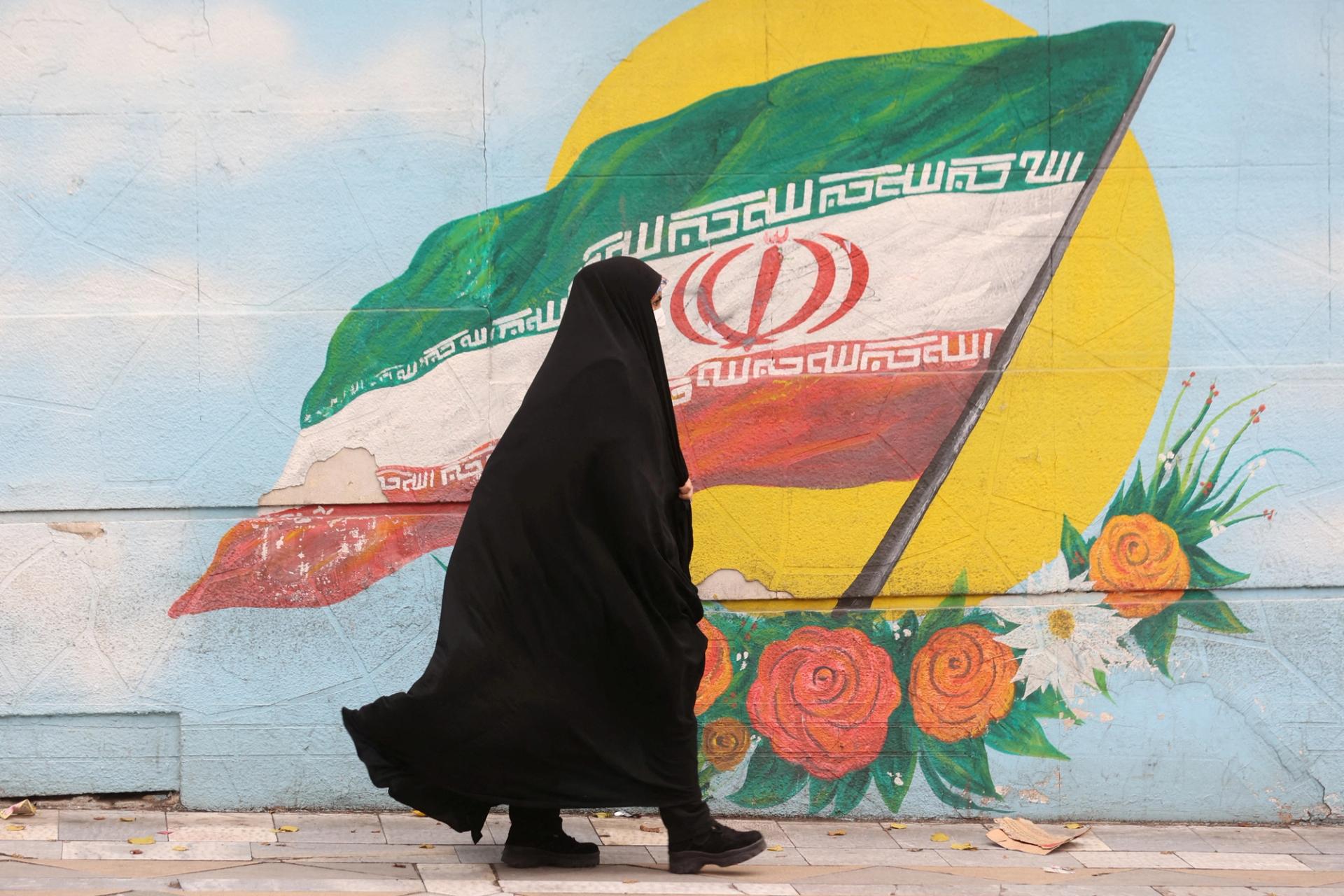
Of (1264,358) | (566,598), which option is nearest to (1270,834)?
(1264,358)

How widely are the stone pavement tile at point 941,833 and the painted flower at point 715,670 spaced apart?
790 mm

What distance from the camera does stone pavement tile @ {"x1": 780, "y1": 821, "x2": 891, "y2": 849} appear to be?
4910mm

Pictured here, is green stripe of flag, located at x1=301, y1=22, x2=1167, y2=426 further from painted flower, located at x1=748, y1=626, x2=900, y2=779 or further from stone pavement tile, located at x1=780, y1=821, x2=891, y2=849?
stone pavement tile, located at x1=780, y1=821, x2=891, y2=849

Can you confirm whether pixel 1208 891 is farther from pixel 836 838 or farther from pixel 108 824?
pixel 108 824

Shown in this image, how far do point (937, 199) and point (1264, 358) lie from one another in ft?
4.47

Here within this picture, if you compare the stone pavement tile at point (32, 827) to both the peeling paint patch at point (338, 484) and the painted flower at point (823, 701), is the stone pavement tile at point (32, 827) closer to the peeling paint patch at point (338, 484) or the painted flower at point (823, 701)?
the peeling paint patch at point (338, 484)

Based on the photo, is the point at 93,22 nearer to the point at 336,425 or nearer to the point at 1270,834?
the point at 336,425

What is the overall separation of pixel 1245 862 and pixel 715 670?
6.31 ft

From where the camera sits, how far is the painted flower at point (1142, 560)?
5.27 m

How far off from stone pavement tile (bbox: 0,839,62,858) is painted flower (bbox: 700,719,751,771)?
2191mm

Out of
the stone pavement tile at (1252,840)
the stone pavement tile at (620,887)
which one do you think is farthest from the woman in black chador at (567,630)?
the stone pavement tile at (1252,840)

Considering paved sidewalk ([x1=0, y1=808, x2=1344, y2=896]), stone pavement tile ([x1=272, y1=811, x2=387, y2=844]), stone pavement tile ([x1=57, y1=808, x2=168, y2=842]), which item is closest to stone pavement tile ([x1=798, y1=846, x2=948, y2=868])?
paved sidewalk ([x1=0, y1=808, x2=1344, y2=896])

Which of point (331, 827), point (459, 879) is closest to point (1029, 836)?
Answer: point (459, 879)

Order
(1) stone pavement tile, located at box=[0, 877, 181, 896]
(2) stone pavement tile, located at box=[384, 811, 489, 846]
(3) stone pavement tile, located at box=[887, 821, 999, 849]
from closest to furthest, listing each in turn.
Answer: (1) stone pavement tile, located at box=[0, 877, 181, 896] → (2) stone pavement tile, located at box=[384, 811, 489, 846] → (3) stone pavement tile, located at box=[887, 821, 999, 849]
